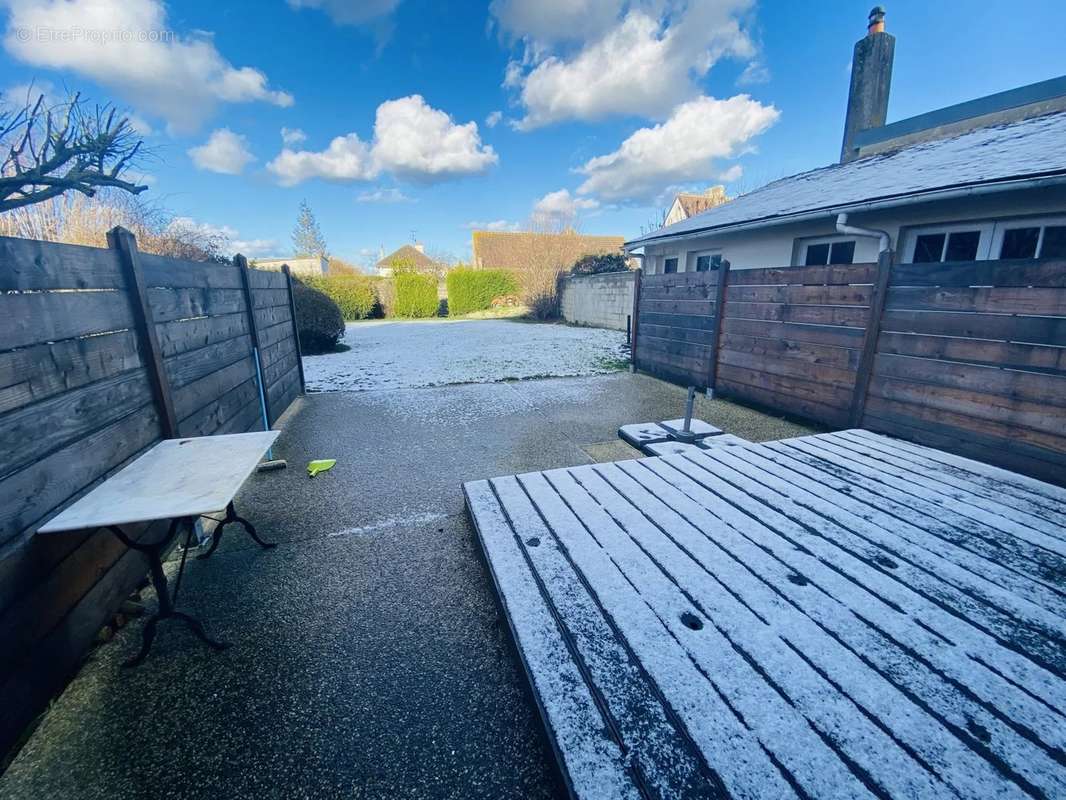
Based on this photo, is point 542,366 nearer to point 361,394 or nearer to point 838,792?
point 361,394

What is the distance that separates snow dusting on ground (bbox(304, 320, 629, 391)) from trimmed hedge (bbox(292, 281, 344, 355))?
515 mm

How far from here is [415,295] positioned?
64.5 ft

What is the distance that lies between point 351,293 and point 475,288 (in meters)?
5.49

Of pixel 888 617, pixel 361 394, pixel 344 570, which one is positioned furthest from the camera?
pixel 361 394

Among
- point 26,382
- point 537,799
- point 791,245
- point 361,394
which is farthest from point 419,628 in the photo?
point 791,245

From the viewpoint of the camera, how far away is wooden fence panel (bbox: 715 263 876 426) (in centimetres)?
373

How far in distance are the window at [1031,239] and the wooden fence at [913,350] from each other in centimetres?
284

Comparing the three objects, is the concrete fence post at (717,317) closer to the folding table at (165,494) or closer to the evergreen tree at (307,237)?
the folding table at (165,494)

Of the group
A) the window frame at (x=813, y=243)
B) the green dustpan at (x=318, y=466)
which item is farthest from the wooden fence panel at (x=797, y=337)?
the green dustpan at (x=318, y=466)

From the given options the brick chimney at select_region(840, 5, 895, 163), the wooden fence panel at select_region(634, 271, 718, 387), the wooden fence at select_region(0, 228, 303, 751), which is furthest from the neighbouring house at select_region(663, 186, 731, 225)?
the wooden fence at select_region(0, 228, 303, 751)

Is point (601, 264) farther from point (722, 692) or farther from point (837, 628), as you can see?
point (722, 692)

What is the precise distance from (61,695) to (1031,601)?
3508mm

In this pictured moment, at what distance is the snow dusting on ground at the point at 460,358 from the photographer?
694cm

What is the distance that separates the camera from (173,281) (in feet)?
8.87
